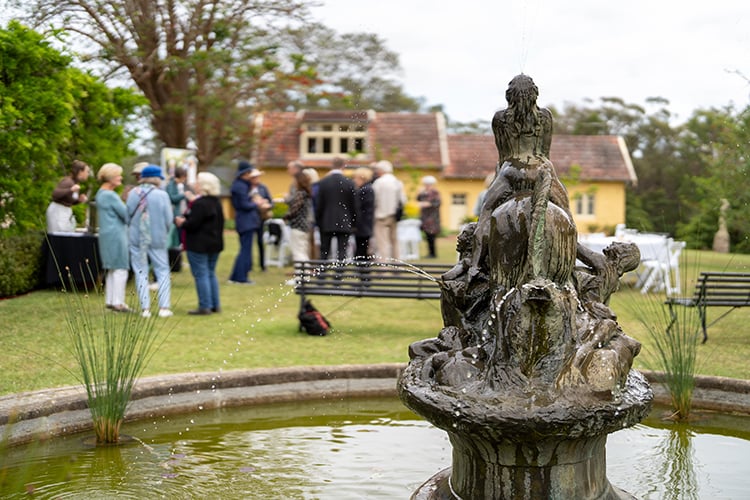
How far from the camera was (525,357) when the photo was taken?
3904 mm

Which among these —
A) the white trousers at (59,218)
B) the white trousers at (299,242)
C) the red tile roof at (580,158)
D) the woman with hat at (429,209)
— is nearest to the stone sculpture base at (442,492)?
the white trousers at (59,218)

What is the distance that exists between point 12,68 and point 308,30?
11937 mm

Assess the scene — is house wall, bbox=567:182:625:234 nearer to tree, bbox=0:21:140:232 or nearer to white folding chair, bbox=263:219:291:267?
white folding chair, bbox=263:219:291:267

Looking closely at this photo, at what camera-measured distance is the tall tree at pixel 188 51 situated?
21.4 metres

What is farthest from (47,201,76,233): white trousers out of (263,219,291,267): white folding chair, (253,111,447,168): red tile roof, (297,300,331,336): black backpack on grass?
(253,111,447,168): red tile roof

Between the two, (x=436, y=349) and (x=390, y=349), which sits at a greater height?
(x=436, y=349)

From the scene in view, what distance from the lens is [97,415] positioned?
5.60 meters

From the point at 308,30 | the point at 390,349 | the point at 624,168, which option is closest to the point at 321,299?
the point at 390,349

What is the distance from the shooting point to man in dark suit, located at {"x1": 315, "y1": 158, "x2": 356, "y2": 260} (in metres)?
14.1

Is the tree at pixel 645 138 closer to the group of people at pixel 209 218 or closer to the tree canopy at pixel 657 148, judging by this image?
the tree canopy at pixel 657 148

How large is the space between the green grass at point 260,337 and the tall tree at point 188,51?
10.0 m

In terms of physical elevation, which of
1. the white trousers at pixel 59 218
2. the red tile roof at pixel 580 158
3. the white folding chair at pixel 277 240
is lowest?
the white folding chair at pixel 277 240

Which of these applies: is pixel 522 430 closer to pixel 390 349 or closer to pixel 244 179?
pixel 390 349

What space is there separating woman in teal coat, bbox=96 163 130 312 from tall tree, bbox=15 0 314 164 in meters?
10.7
